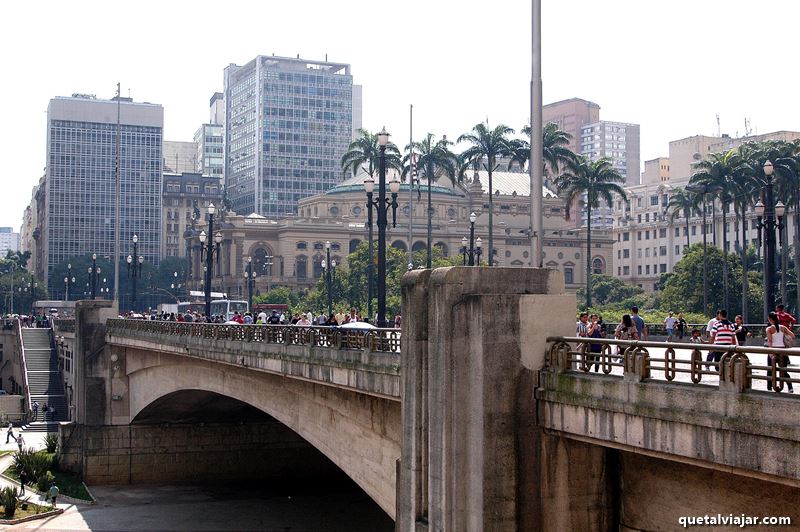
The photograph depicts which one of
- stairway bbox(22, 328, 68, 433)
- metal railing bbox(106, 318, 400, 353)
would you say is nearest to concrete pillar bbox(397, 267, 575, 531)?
metal railing bbox(106, 318, 400, 353)

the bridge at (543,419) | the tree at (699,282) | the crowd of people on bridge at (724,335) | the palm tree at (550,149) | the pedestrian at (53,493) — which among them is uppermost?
the palm tree at (550,149)

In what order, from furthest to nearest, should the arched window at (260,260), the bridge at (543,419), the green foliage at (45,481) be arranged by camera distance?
the arched window at (260,260), the green foliage at (45,481), the bridge at (543,419)

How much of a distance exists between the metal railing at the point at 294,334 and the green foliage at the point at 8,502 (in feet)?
28.3

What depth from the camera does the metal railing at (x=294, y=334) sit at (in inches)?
880

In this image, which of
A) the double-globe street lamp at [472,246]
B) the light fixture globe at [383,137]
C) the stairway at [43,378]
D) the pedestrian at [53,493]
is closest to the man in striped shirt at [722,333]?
the light fixture globe at [383,137]

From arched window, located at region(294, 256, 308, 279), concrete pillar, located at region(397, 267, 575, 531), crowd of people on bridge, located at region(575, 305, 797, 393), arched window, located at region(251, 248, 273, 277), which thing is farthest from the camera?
arched window, located at region(251, 248, 273, 277)

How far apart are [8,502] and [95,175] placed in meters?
140

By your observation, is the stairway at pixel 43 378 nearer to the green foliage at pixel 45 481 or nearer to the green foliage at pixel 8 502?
the green foliage at pixel 45 481

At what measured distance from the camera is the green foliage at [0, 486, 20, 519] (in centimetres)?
4425

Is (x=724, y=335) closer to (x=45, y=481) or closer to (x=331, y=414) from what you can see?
(x=331, y=414)

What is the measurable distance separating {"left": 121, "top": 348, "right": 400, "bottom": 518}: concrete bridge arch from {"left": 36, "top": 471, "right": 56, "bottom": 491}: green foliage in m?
9.41

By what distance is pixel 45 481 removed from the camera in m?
49.1

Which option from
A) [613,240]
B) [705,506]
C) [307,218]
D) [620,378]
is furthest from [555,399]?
[613,240]

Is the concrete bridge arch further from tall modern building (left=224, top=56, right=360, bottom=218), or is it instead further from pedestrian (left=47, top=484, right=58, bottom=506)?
tall modern building (left=224, top=56, right=360, bottom=218)
